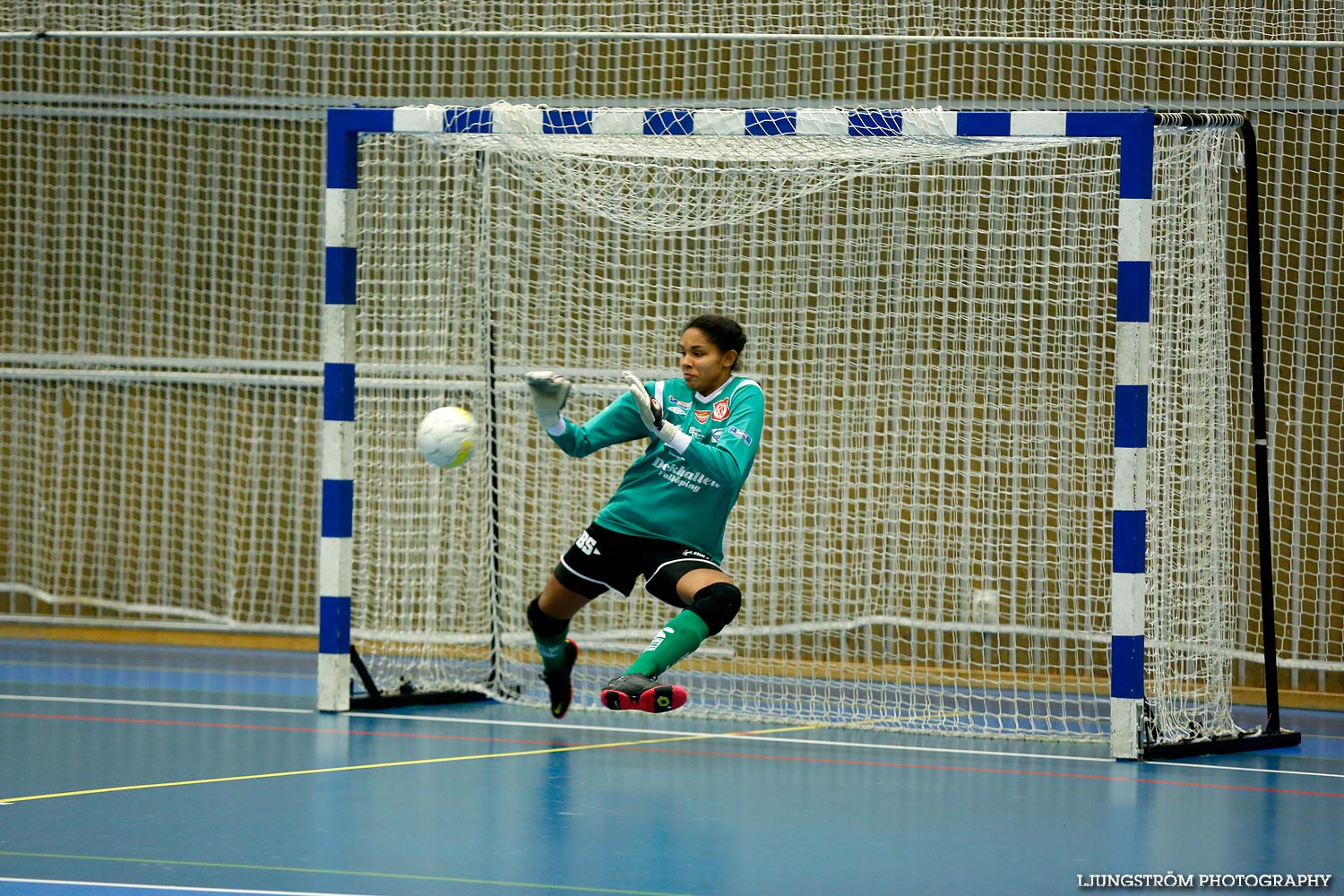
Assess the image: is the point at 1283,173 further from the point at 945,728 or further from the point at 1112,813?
the point at 1112,813

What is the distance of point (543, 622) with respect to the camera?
24.2 ft

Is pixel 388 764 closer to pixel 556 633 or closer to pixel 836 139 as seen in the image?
pixel 556 633

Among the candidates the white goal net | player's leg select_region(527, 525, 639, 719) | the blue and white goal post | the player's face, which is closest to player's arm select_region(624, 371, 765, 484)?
the player's face

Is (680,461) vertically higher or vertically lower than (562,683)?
higher

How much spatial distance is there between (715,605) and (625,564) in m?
0.57

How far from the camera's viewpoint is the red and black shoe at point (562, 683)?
7602mm

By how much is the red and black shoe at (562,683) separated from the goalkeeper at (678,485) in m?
0.46

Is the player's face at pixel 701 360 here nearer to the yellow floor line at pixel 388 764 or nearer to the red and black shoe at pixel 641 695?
the red and black shoe at pixel 641 695

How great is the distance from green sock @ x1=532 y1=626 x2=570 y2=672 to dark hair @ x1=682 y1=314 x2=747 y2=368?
1496mm

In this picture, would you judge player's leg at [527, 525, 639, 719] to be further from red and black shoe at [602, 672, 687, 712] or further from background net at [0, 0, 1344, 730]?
background net at [0, 0, 1344, 730]

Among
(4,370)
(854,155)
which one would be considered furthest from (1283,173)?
(4,370)

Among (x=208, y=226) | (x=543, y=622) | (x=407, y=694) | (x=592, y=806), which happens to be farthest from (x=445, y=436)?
(x=208, y=226)

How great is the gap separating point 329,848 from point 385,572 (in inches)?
186

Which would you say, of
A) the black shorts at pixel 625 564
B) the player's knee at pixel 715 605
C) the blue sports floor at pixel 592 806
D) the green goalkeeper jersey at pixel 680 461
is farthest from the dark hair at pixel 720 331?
the blue sports floor at pixel 592 806
